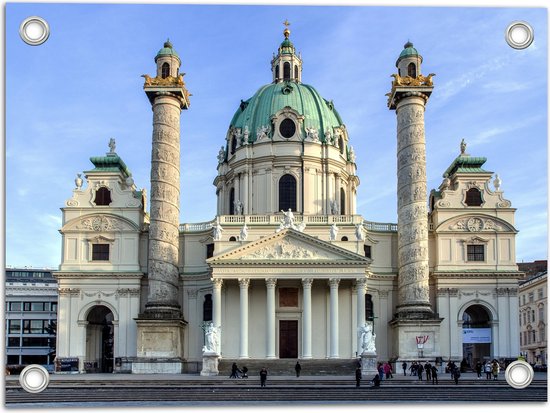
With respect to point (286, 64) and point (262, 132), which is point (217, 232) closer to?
point (262, 132)

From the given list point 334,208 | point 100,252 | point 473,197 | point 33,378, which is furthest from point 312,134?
point 33,378

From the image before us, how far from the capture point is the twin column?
51.2 metres

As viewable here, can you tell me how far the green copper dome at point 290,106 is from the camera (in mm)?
64188

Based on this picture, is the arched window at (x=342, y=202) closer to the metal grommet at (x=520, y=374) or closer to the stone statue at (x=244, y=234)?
the stone statue at (x=244, y=234)

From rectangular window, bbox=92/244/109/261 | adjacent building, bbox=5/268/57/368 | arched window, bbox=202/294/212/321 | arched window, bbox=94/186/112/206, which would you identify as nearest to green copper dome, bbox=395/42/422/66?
arched window, bbox=202/294/212/321

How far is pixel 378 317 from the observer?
56281mm

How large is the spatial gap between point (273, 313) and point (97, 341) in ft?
48.3

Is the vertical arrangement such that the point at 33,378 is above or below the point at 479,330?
below

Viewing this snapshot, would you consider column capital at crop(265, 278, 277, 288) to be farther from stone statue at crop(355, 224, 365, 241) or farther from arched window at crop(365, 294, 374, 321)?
arched window at crop(365, 294, 374, 321)

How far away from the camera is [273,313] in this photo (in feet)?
170

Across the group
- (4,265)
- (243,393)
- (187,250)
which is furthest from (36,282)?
(4,265)

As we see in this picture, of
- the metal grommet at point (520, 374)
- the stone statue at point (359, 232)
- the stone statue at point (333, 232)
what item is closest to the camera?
the metal grommet at point (520, 374)

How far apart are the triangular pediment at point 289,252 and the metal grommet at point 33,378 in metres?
35.8

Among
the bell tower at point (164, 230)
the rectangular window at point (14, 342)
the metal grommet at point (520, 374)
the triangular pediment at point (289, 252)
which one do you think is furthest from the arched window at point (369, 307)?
the metal grommet at point (520, 374)
